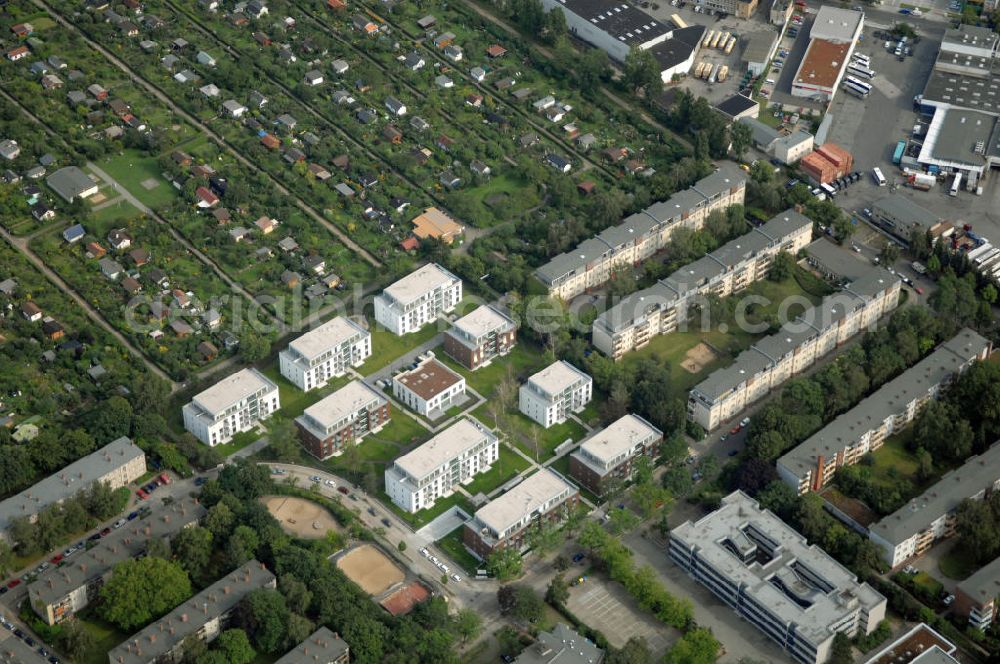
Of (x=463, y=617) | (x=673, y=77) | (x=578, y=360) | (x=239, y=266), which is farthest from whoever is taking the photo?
(x=673, y=77)

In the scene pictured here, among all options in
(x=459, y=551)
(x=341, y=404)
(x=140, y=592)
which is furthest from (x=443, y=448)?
(x=140, y=592)

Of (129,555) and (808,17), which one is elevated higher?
(808,17)

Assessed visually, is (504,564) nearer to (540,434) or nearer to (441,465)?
(441,465)

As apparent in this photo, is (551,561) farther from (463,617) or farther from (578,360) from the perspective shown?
(578,360)

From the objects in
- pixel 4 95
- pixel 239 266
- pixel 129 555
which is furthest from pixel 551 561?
pixel 4 95

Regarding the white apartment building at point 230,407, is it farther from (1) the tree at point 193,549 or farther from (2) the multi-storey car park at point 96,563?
(1) the tree at point 193,549

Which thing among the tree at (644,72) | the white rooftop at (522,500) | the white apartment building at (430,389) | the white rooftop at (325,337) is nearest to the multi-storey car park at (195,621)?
the white rooftop at (522,500)
